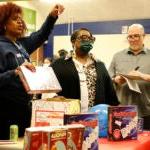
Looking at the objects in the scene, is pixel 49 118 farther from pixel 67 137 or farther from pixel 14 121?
pixel 14 121

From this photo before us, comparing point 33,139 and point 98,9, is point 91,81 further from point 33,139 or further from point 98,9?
point 98,9

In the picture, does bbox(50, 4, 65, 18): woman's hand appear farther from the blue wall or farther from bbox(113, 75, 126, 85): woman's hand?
the blue wall

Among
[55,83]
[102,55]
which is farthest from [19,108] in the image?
[102,55]

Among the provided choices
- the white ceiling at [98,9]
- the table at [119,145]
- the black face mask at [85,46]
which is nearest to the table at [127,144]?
the table at [119,145]

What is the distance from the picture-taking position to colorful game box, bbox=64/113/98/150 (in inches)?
63.0

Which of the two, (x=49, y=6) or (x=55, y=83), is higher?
(x=49, y=6)

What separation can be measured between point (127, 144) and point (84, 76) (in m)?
0.97

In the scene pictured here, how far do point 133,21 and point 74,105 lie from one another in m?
5.93

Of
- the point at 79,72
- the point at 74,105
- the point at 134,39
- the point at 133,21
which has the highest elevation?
the point at 133,21

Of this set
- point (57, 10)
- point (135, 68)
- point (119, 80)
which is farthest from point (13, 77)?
point (135, 68)

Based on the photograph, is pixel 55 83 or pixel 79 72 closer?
pixel 55 83

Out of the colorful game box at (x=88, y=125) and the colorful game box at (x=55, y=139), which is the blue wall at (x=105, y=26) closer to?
the colorful game box at (x=88, y=125)

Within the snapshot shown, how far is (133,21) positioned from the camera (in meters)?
7.49

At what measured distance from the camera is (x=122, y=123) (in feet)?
6.65
